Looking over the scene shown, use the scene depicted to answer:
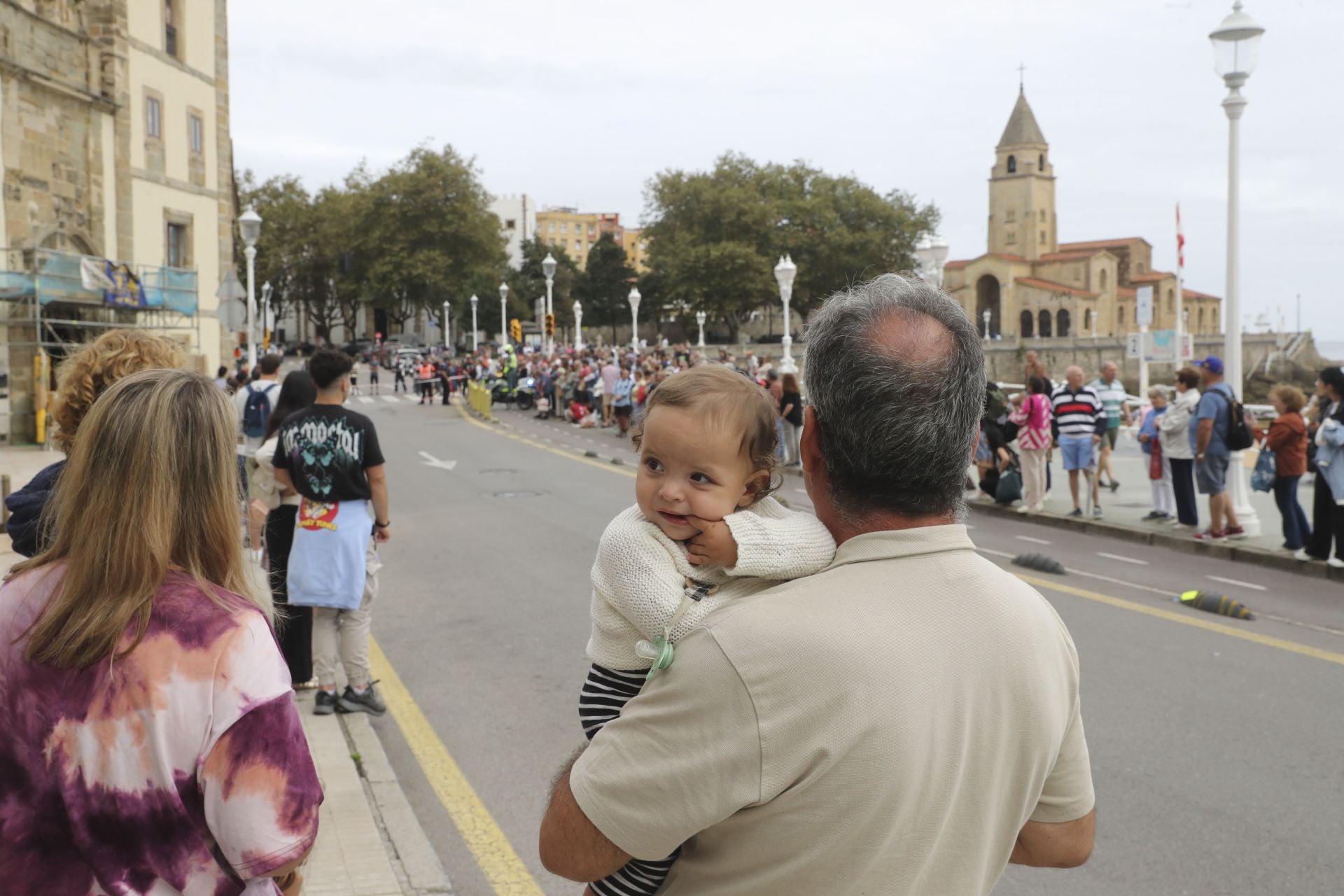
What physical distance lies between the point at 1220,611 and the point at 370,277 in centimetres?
7604

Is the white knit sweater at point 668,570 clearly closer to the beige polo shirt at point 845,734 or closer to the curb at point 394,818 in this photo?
the beige polo shirt at point 845,734

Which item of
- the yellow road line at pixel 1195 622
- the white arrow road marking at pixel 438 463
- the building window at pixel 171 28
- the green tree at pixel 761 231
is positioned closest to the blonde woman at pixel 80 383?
the yellow road line at pixel 1195 622

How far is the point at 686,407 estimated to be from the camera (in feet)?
6.90

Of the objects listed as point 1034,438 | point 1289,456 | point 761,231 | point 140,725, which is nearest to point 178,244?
point 1034,438

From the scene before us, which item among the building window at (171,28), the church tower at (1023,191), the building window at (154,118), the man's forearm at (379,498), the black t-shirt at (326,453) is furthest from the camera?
the church tower at (1023,191)

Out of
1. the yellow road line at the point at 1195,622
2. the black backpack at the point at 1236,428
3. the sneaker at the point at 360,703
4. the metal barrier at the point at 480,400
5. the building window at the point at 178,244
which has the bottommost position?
the yellow road line at the point at 1195,622

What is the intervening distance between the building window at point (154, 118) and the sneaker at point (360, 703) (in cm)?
2838

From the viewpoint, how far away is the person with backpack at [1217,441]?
12.2 m

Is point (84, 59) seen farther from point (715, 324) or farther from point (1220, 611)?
point (715, 324)

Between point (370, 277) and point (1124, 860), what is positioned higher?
point (370, 277)

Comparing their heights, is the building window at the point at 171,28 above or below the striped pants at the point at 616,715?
above

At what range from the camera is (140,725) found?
6.82 ft

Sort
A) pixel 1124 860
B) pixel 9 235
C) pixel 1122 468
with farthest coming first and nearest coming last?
pixel 9 235, pixel 1122 468, pixel 1124 860

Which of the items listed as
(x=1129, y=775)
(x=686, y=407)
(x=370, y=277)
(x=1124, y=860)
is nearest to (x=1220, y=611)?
(x=1129, y=775)
